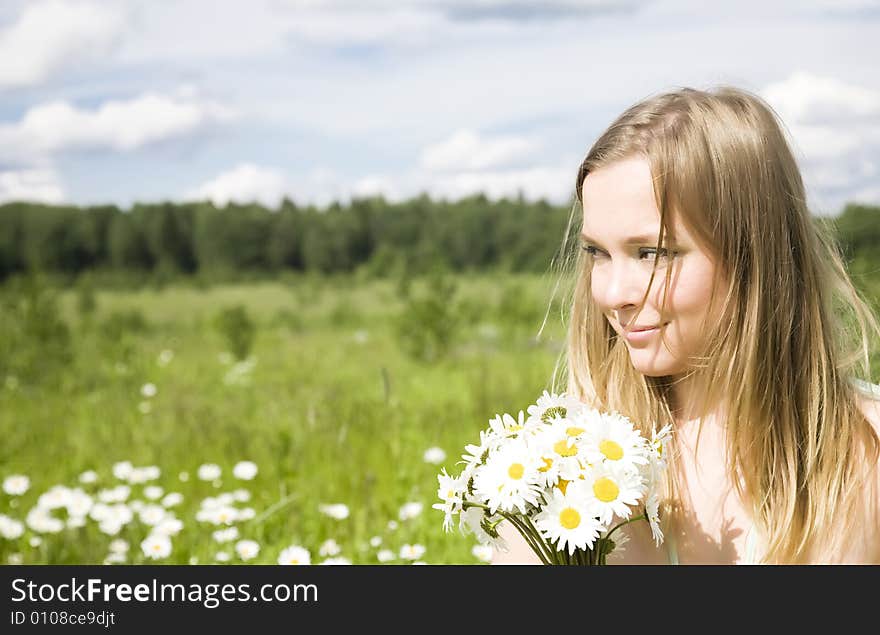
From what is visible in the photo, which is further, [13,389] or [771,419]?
[13,389]

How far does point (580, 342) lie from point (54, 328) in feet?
17.2

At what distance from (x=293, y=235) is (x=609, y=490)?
14.5 m

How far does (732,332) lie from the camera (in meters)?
1.83

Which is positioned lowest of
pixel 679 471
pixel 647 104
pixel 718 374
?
pixel 679 471

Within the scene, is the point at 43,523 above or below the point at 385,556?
above

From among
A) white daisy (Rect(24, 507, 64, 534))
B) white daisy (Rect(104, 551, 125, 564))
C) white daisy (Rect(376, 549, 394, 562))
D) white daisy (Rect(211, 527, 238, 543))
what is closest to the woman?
white daisy (Rect(376, 549, 394, 562))

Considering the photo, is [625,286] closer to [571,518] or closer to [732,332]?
[732,332]

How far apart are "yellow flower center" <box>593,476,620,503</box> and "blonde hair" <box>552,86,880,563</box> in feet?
1.49

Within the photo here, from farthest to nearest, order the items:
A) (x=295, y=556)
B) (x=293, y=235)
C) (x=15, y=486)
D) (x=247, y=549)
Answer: (x=293, y=235) → (x=15, y=486) → (x=247, y=549) → (x=295, y=556)

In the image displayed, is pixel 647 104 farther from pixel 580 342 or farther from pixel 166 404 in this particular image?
pixel 166 404

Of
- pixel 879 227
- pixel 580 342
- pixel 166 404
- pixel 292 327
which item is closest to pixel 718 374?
pixel 580 342

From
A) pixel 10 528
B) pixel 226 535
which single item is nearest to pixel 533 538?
pixel 226 535

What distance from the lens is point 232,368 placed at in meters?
6.98

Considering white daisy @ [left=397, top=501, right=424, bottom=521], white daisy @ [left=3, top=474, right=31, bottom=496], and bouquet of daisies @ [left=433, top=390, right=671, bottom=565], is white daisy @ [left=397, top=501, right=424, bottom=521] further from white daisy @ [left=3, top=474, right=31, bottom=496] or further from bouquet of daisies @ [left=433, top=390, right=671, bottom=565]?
white daisy @ [left=3, top=474, right=31, bottom=496]
